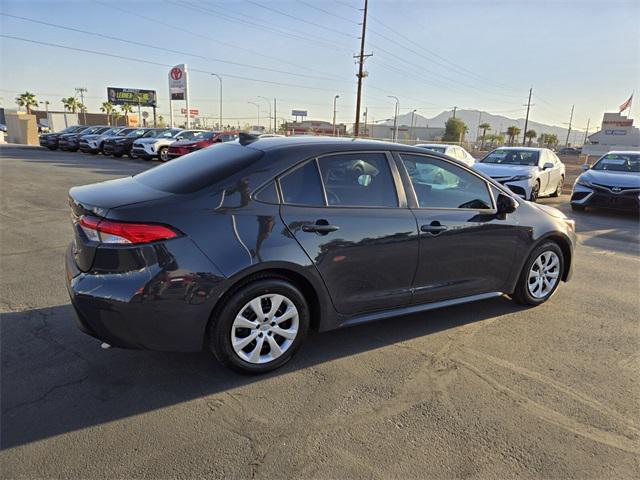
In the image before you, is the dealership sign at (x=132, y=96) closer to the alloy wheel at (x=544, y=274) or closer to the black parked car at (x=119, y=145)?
the black parked car at (x=119, y=145)

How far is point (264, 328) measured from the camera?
308 centimetres

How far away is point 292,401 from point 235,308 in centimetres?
71

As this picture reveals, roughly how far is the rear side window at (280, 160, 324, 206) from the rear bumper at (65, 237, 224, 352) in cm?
76

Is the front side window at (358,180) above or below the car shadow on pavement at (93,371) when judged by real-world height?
above

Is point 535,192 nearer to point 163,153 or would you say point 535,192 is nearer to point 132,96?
point 163,153

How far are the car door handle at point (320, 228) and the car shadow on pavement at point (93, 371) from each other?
1009 millimetres

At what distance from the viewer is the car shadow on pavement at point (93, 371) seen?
2.65 meters

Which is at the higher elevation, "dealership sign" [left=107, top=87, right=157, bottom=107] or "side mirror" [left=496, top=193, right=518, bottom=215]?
"dealership sign" [left=107, top=87, right=157, bottom=107]

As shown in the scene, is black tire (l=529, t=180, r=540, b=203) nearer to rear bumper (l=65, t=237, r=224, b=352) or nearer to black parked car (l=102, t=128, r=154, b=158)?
rear bumper (l=65, t=237, r=224, b=352)

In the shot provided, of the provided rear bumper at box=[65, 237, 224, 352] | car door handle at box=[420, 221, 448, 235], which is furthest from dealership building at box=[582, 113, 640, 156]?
rear bumper at box=[65, 237, 224, 352]

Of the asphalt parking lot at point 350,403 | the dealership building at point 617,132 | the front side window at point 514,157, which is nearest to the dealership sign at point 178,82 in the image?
the front side window at point 514,157

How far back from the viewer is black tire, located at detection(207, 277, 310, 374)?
9.55 feet

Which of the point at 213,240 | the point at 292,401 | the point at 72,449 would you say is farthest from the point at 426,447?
the point at 72,449

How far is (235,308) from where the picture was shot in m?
2.92
